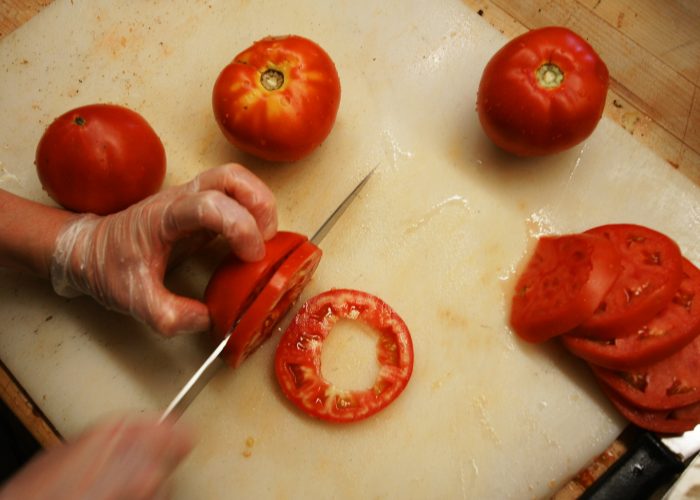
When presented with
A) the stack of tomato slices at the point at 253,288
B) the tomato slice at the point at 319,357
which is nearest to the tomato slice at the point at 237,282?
the stack of tomato slices at the point at 253,288

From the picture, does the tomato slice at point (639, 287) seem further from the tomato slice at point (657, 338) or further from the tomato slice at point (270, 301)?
the tomato slice at point (270, 301)

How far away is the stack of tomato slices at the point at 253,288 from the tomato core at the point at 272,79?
0.38 m

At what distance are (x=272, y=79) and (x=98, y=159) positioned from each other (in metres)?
0.47

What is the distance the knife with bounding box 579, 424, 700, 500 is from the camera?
1.48 meters

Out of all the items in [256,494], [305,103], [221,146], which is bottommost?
[256,494]

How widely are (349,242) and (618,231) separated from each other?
72cm

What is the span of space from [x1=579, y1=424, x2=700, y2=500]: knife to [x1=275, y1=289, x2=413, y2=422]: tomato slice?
544 mm

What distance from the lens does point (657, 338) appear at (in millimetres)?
1460

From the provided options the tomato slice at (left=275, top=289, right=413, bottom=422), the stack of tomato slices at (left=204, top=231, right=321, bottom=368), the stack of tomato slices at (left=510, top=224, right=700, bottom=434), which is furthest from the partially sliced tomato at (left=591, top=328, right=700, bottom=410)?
the stack of tomato slices at (left=204, top=231, right=321, bottom=368)

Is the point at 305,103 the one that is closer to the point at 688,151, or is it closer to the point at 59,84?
the point at 59,84

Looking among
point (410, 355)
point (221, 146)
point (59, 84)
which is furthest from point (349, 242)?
point (59, 84)

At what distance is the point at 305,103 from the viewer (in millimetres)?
1537

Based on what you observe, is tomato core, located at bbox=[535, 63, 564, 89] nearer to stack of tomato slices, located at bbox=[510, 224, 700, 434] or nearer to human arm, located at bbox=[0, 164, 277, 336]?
stack of tomato slices, located at bbox=[510, 224, 700, 434]

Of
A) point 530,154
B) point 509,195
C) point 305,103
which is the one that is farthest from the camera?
point 509,195
